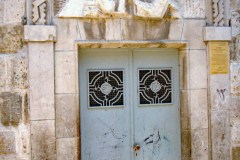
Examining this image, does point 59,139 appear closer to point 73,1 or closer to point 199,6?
point 73,1

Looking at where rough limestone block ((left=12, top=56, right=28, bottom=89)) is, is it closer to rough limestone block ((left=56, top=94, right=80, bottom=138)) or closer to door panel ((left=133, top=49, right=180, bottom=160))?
rough limestone block ((left=56, top=94, right=80, bottom=138))

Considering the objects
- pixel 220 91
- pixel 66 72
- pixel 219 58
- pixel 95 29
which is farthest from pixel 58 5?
pixel 220 91

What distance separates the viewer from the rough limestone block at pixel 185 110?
5141 mm

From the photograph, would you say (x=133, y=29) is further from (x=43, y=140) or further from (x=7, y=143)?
(x=7, y=143)

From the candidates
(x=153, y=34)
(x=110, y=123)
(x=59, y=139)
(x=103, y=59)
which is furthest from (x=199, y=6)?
(x=59, y=139)

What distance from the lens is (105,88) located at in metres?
5.08

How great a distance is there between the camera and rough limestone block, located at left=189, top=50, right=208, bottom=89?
5125mm

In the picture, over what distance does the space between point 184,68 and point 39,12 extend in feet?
7.41

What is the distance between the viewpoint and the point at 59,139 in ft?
15.4

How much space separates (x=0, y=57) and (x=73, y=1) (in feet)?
4.09

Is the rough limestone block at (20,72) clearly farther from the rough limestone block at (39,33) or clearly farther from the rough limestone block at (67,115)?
the rough limestone block at (67,115)

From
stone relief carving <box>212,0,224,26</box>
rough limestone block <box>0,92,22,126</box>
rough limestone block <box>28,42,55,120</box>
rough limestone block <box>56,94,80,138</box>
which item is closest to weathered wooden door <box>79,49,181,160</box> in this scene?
rough limestone block <box>56,94,80,138</box>

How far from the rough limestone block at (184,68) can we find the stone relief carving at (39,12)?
2086 mm

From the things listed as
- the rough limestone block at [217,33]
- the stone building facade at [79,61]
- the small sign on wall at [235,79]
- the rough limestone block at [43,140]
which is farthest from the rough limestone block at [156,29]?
the rough limestone block at [43,140]
